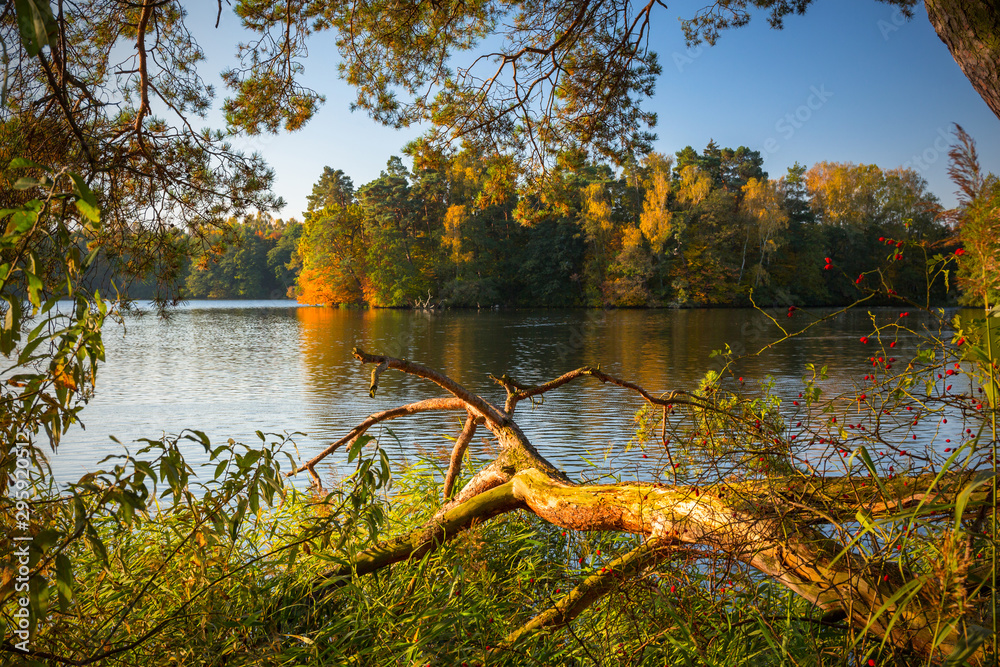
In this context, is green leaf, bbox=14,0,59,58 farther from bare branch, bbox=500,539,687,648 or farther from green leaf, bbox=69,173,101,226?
bare branch, bbox=500,539,687,648

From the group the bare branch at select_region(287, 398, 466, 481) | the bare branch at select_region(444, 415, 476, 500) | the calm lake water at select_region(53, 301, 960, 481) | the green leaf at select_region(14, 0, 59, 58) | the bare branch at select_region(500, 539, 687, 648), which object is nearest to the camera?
A: the green leaf at select_region(14, 0, 59, 58)

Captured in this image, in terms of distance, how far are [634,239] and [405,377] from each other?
2932 centimetres

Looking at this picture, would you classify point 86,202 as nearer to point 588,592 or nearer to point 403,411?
point 588,592

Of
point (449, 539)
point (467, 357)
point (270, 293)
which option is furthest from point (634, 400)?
point (270, 293)

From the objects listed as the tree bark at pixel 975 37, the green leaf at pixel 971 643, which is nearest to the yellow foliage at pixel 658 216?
the tree bark at pixel 975 37

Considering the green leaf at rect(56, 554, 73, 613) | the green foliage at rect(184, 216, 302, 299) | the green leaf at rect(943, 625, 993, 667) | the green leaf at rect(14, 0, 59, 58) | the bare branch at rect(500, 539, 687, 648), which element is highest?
the green foliage at rect(184, 216, 302, 299)

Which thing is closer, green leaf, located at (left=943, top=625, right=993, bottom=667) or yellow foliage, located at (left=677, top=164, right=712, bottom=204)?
green leaf, located at (left=943, top=625, right=993, bottom=667)

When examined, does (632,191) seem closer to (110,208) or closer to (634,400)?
(634,400)

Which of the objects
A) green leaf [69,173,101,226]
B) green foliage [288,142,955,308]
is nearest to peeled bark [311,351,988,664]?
green leaf [69,173,101,226]

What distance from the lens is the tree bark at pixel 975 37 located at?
2.21 meters

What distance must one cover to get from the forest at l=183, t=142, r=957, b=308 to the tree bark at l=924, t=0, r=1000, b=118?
3777cm

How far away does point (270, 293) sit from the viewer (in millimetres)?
78938

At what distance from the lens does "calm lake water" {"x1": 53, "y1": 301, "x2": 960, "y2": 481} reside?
9.24 metres

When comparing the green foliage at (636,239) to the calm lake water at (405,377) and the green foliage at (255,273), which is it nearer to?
the calm lake water at (405,377)
